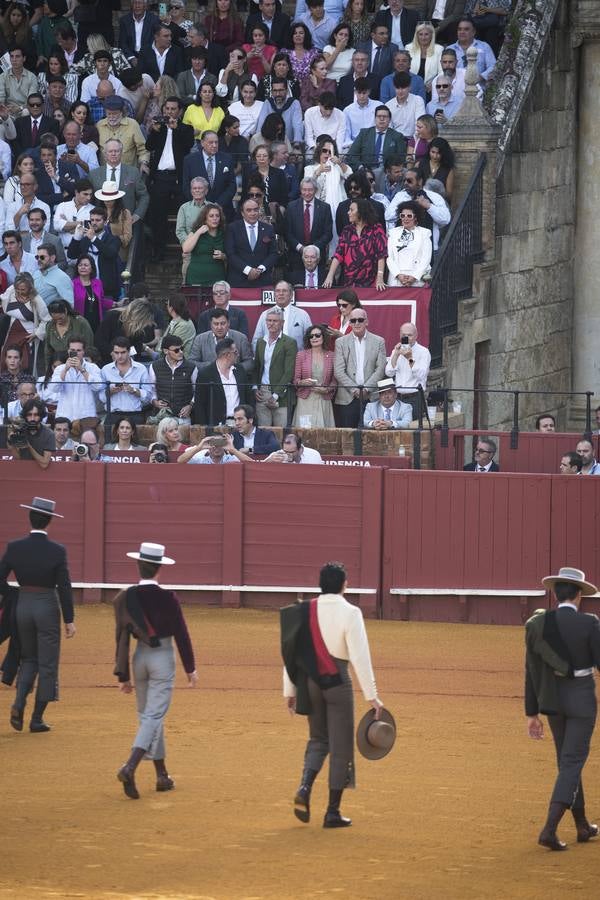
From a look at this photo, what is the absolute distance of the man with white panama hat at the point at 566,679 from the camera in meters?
10.5

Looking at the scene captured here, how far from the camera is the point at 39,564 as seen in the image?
13.1 m

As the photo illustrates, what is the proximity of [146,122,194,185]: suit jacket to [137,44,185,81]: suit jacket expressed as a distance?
1.54 m

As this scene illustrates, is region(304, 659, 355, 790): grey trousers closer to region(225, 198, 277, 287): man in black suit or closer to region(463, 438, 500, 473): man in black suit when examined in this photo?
region(463, 438, 500, 473): man in black suit

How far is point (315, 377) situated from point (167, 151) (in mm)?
3945

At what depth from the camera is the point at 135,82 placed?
22.7 m

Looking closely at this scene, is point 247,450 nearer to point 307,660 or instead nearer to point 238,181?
point 238,181

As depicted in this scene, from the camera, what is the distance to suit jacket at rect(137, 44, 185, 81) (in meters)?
23.2

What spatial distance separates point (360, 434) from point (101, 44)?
24.0 ft

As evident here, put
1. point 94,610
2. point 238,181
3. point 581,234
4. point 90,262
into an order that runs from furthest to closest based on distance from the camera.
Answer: point 581,234 → point 238,181 → point 90,262 → point 94,610

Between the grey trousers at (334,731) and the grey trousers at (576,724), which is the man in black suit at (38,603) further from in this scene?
the grey trousers at (576,724)

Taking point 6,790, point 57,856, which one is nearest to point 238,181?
point 6,790

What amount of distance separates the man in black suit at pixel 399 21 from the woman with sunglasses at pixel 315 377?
18.1 ft

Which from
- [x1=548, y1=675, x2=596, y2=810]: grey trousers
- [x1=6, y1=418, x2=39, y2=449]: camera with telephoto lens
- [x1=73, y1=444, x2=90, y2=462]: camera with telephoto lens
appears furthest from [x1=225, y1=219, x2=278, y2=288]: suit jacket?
[x1=548, y1=675, x2=596, y2=810]: grey trousers

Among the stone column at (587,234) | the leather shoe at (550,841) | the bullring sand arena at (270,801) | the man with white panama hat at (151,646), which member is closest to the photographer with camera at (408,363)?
the bullring sand arena at (270,801)
